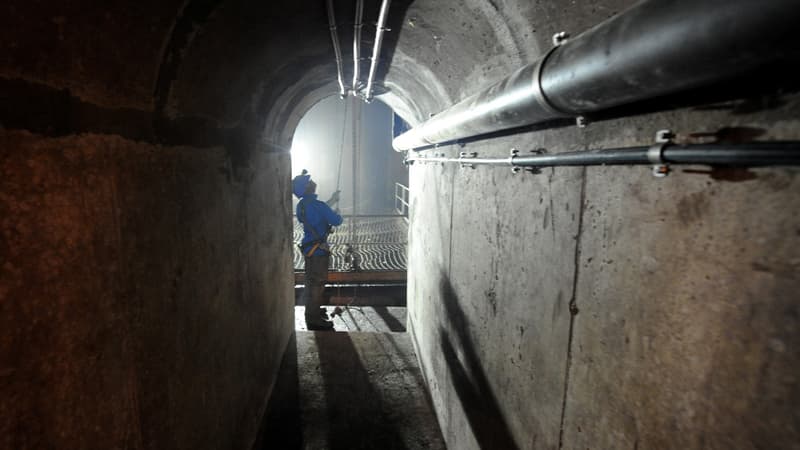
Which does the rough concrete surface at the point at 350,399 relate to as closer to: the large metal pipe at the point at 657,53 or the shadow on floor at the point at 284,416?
the shadow on floor at the point at 284,416

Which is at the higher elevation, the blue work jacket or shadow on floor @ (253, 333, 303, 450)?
the blue work jacket

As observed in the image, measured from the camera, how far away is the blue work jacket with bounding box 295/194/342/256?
24.1 ft

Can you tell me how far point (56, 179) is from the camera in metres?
1.28

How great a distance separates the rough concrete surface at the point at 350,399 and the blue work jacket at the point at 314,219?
1787 millimetres

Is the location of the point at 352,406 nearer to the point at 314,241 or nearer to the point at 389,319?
the point at 389,319

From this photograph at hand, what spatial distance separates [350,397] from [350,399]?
1.6 inches

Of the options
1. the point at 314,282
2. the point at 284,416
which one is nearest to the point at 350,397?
the point at 284,416

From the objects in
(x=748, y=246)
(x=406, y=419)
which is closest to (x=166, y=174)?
(x=748, y=246)

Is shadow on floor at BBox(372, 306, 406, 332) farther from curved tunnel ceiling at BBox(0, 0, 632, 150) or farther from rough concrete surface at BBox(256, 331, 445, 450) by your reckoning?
curved tunnel ceiling at BBox(0, 0, 632, 150)

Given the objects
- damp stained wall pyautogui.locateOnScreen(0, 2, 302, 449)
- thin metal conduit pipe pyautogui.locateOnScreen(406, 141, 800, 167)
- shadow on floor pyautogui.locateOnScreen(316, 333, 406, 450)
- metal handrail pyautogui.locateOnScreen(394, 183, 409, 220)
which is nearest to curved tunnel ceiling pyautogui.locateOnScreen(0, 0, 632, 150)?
damp stained wall pyautogui.locateOnScreen(0, 2, 302, 449)

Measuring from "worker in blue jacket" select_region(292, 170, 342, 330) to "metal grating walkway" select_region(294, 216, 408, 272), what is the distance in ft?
3.07

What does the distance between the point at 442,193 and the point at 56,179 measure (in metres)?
3.57

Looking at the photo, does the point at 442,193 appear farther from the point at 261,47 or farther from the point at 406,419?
the point at 406,419

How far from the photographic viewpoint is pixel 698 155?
1056mm
